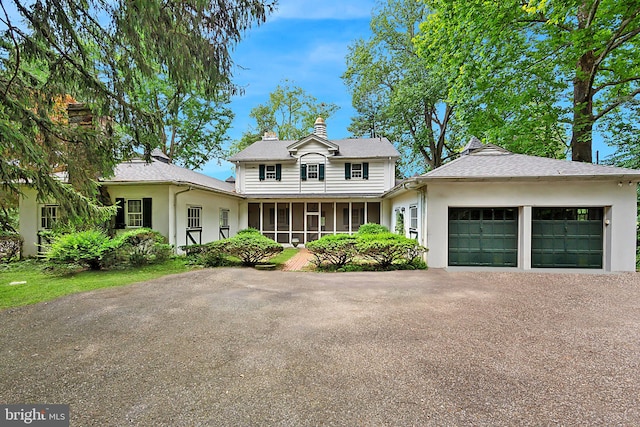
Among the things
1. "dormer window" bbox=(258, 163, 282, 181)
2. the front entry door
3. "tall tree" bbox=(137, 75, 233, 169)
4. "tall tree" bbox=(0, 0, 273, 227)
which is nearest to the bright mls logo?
"tall tree" bbox=(0, 0, 273, 227)

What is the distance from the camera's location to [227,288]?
264 inches

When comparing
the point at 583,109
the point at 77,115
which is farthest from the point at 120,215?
the point at 583,109

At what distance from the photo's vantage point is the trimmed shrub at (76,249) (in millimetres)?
8062

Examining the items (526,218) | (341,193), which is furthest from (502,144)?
(341,193)

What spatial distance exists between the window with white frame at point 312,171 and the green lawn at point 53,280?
8583 millimetres

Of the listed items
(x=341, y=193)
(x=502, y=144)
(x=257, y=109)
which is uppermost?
(x=257, y=109)

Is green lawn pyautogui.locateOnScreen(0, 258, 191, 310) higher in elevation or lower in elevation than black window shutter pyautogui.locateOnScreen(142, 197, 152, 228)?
lower

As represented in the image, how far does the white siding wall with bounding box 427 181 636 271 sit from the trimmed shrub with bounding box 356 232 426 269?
2.28 ft

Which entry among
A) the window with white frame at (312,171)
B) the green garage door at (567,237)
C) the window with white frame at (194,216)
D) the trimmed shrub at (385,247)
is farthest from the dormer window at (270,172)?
the green garage door at (567,237)

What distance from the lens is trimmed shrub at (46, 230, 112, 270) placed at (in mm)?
8062

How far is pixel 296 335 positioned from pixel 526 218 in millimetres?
8425

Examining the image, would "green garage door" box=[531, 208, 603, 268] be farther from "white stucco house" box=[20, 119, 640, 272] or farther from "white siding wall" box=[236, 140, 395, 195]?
"white siding wall" box=[236, 140, 395, 195]

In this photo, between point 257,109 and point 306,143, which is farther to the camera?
point 257,109

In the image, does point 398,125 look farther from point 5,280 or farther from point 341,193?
point 5,280
